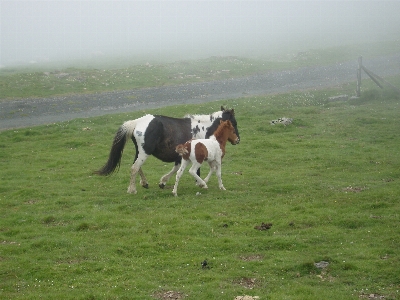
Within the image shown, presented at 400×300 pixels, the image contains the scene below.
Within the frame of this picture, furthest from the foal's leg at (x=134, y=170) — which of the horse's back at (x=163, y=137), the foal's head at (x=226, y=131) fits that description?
the foal's head at (x=226, y=131)

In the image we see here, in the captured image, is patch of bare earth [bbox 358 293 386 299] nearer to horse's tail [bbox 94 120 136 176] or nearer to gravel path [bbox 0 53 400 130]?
horse's tail [bbox 94 120 136 176]

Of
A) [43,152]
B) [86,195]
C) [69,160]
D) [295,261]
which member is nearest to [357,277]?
[295,261]

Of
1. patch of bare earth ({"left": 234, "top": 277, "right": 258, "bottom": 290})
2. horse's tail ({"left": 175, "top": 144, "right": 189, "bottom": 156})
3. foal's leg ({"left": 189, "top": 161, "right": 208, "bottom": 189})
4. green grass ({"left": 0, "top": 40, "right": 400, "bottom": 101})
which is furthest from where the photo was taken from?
green grass ({"left": 0, "top": 40, "right": 400, "bottom": 101})

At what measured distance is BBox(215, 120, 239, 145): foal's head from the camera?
17156 mm

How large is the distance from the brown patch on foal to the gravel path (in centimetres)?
1817

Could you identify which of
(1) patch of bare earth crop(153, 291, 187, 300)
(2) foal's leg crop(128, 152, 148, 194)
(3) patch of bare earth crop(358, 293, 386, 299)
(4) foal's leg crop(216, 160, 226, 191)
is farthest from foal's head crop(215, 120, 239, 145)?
(3) patch of bare earth crop(358, 293, 386, 299)

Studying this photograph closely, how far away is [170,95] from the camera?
40.9 meters

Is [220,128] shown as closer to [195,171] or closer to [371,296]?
[195,171]

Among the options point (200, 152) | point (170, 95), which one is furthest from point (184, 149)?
point (170, 95)

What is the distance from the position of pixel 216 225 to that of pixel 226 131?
4.85m

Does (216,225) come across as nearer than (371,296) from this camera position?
No

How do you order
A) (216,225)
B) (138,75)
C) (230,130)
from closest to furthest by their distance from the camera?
(216,225)
(230,130)
(138,75)

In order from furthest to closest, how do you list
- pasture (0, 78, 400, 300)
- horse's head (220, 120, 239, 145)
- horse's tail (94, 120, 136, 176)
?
1. horse's head (220, 120, 239, 145)
2. horse's tail (94, 120, 136, 176)
3. pasture (0, 78, 400, 300)

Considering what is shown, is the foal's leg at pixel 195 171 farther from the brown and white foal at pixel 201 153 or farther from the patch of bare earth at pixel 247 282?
the patch of bare earth at pixel 247 282
